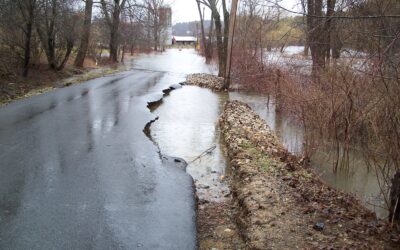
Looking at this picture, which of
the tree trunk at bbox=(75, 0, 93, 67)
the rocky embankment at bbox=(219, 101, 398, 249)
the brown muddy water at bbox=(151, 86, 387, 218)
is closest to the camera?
the rocky embankment at bbox=(219, 101, 398, 249)

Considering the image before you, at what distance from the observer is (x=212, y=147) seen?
980 centimetres

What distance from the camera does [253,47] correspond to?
2228 cm

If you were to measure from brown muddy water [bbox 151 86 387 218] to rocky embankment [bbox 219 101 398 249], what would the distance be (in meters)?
0.45

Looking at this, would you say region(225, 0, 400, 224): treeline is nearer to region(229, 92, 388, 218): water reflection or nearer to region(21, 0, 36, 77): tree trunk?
region(229, 92, 388, 218): water reflection

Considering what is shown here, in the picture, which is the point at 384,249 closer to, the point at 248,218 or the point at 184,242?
the point at 248,218

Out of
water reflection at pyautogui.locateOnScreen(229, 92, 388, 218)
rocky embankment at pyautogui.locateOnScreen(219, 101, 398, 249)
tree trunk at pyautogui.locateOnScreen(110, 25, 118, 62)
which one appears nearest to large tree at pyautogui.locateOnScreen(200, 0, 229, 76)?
water reflection at pyautogui.locateOnScreen(229, 92, 388, 218)

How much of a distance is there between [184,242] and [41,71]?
57.3 feet

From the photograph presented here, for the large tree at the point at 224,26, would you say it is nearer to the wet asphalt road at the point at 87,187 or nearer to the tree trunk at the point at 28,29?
the tree trunk at the point at 28,29

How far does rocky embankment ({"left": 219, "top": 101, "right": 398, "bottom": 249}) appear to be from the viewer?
4.59 metres

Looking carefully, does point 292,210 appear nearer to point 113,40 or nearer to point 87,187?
point 87,187

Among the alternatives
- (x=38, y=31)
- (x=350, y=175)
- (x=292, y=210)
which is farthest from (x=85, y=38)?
(x=292, y=210)

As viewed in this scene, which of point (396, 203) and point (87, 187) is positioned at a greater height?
point (396, 203)

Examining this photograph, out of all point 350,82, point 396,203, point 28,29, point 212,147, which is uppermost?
point 28,29

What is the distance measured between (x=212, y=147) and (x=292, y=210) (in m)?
4.55
